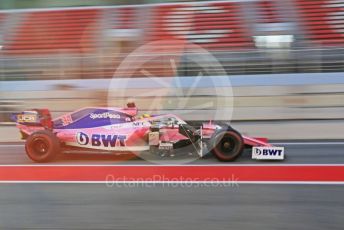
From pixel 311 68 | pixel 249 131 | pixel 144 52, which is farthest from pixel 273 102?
pixel 144 52

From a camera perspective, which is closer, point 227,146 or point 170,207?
point 170,207

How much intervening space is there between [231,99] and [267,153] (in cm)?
361

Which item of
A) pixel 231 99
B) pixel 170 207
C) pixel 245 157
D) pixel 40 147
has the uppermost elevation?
pixel 231 99

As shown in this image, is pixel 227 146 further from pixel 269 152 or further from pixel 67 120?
pixel 67 120

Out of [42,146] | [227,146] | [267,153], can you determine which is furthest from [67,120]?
[267,153]

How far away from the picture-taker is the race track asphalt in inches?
273

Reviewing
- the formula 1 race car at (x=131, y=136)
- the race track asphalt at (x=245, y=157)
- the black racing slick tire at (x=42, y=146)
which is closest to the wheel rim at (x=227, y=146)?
the formula 1 race car at (x=131, y=136)

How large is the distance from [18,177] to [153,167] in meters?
1.68

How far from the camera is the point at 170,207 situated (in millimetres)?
4871

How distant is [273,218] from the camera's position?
4.48 meters

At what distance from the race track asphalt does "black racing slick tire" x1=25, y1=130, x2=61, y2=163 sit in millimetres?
192

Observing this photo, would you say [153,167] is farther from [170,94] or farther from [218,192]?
[170,94]

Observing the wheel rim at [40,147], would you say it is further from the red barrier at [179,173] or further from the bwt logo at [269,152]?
the bwt logo at [269,152]

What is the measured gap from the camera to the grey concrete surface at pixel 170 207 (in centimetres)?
438
